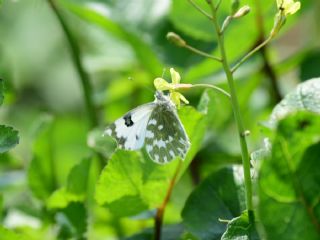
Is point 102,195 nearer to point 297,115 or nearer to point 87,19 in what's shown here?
point 297,115

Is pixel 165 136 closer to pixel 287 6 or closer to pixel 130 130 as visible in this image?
pixel 130 130

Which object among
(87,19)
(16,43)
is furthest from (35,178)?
(16,43)

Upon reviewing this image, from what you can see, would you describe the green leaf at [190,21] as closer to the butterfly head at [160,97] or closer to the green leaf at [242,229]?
the butterfly head at [160,97]

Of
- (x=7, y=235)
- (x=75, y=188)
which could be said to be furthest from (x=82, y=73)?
(x=7, y=235)

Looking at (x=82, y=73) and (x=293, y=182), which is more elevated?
(x=82, y=73)

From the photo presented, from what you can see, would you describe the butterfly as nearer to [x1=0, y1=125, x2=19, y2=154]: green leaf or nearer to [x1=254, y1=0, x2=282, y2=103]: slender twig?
[x1=0, y1=125, x2=19, y2=154]: green leaf

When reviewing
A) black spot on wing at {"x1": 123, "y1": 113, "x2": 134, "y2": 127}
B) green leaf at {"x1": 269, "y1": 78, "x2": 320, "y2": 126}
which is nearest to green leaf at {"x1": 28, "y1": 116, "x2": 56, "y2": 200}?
black spot on wing at {"x1": 123, "y1": 113, "x2": 134, "y2": 127}
